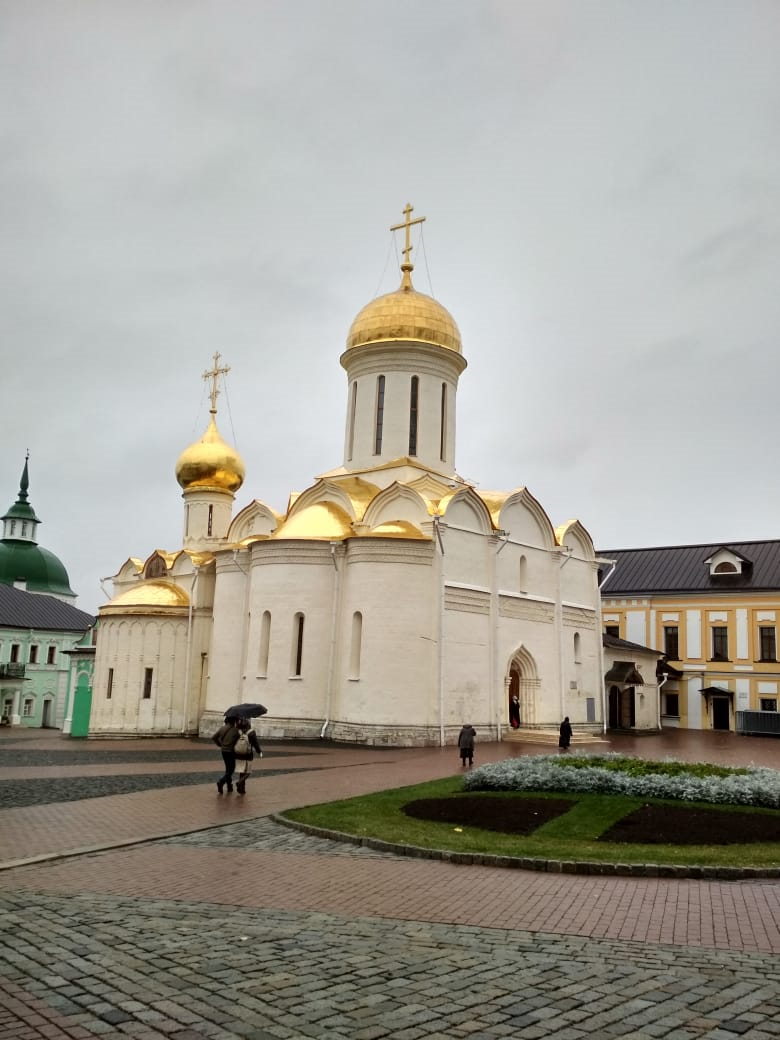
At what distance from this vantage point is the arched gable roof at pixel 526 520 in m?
30.0

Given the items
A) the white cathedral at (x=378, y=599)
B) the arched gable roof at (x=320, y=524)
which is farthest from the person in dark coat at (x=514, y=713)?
the arched gable roof at (x=320, y=524)

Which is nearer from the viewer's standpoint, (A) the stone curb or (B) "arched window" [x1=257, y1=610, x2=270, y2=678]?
(A) the stone curb

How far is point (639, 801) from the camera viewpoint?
43.1ft

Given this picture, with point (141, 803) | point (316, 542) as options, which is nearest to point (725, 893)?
point (141, 803)

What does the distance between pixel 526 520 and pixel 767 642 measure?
52.3 ft

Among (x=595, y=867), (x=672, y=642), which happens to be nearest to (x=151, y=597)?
(x=672, y=642)

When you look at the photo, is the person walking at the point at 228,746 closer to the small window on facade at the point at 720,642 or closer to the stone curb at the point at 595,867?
the stone curb at the point at 595,867

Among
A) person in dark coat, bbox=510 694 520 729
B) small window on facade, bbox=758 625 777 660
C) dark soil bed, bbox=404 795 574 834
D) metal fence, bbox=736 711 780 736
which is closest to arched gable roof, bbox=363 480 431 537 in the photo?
person in dark coat, bbox=510 694 520 729

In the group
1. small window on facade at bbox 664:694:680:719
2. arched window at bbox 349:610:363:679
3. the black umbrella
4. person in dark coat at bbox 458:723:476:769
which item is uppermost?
arched window at bbox 349:610:363:679

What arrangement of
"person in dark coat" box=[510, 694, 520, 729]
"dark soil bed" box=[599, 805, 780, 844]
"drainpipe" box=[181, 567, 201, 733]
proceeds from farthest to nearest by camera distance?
"drainpipe" box=[181, 567, 201, 733] < "person in dark coat" box=[510, 694, 520, 729] < "dark soil bed" box=[599, 805, 780, 844]

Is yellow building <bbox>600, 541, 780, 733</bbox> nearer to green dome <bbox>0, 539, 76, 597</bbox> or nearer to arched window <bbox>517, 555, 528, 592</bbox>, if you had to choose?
arched window <bbox>517, 555, 528, 592</bbox>

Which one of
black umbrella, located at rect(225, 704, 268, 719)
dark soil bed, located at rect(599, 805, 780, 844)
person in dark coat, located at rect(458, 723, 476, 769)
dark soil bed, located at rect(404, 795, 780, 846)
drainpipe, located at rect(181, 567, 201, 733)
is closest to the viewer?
dark soil bed, located at rect(599, 805, 780, 844)

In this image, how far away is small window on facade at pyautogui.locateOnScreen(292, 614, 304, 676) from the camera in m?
26.9

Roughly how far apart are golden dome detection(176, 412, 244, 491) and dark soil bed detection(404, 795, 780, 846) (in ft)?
79.6
